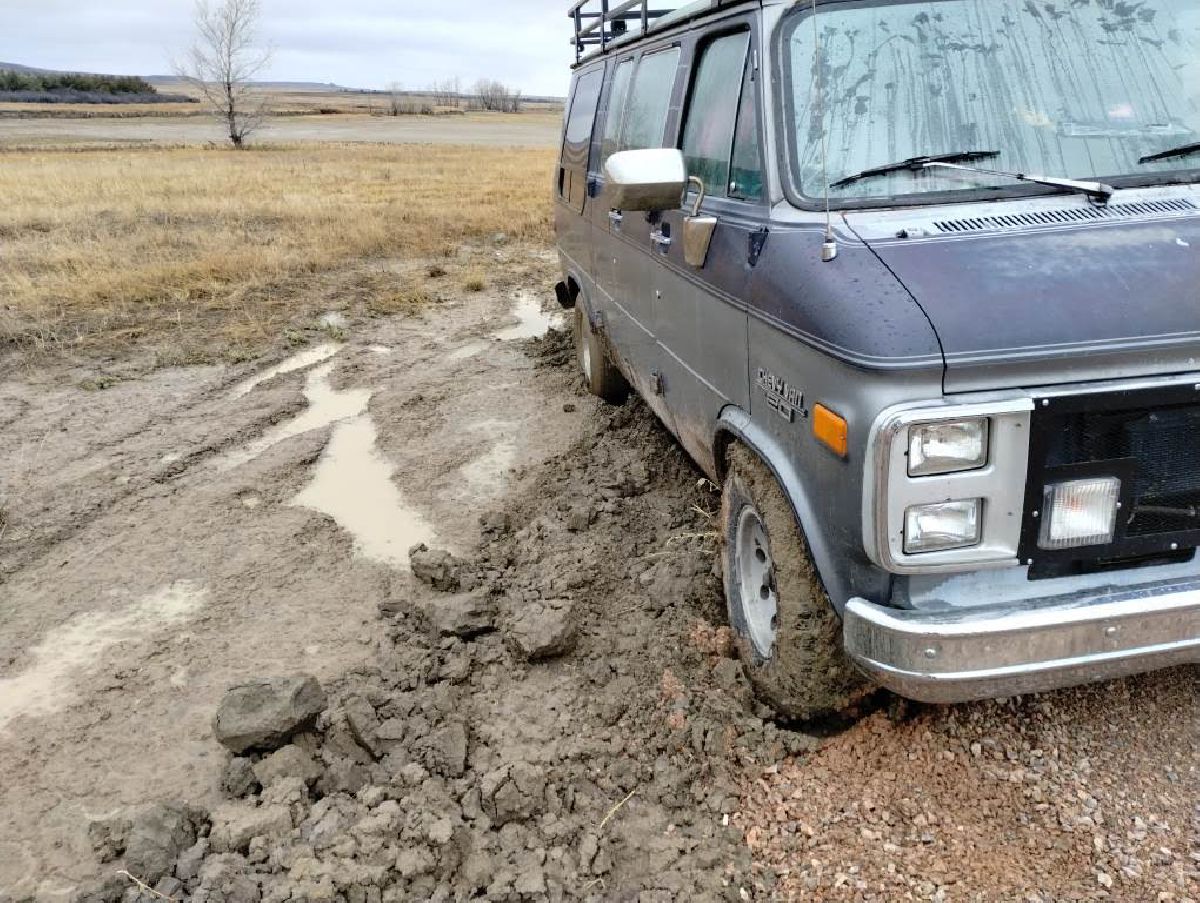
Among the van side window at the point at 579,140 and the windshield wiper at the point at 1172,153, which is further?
the van side window at the point at 579,140

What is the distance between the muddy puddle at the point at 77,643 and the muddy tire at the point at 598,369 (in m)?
2.91

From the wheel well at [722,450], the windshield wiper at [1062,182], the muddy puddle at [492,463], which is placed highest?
the windshield wiper at [1062,182]

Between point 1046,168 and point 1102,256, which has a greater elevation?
point 1046,168

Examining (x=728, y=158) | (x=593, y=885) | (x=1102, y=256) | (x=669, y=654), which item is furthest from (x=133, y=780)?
(x=1102, y=256)

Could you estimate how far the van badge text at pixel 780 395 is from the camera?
286 centimetres

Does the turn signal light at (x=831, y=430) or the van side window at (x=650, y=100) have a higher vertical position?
the van side window at (x=650, y=100)

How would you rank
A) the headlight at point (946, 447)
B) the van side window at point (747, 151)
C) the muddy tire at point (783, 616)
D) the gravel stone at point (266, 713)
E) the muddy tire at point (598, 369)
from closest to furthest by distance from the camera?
1. the headlight at point (946, 447)
2. the muddy tire at point (783, 616)
3. the gravel stone at point (266, 713)
4. the van side window at point (747, 151)
5. the muddy tire at point (598, 369)

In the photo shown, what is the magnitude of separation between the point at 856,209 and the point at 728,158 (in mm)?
739

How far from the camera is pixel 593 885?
8.94 feet

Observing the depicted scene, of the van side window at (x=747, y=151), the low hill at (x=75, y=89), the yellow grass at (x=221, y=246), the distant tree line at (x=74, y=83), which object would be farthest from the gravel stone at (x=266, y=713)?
the distant tree line at (x=74, y=83)

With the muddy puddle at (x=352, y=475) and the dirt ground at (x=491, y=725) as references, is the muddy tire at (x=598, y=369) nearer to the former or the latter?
the dirt ground at (x=491, y=725)

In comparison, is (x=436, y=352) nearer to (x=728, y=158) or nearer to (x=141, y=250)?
(x=728, y=158)

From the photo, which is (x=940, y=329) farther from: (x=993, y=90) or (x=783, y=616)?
(x=993, y=90)

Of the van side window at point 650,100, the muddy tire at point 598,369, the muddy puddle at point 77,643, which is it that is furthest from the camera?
the muddy tire at point 598,369
